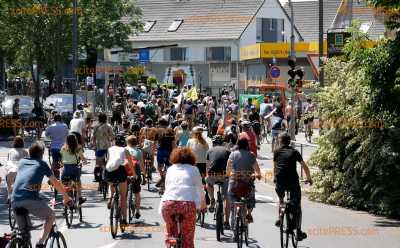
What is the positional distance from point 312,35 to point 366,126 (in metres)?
65.9

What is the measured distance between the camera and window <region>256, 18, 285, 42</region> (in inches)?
3174

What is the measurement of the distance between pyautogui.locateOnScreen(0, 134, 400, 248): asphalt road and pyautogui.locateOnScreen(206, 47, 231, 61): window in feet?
188

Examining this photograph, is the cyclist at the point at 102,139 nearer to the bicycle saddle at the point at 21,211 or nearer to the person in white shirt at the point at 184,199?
the bicycle saddle at the point at 21,211

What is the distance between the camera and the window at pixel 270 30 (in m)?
80.6

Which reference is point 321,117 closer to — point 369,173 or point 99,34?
point 369,173

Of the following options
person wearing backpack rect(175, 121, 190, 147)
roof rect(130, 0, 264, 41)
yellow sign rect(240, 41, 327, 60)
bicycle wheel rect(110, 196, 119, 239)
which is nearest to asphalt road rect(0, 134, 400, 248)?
bicycle wheel rect(110, 196, 119, 239)

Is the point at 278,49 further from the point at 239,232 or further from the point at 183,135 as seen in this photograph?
the point at 239,232

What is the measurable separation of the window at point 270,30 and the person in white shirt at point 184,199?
227 ft

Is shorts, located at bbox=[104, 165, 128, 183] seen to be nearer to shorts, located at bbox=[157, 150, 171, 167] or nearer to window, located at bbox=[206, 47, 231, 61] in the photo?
shorts, located at bbox=[157, 150, 171, 167]

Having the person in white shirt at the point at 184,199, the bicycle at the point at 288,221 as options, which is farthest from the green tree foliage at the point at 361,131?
the person in white shirt at the point at 184,199

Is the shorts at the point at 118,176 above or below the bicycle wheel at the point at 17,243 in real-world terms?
above

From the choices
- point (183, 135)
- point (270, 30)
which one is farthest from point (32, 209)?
point (270, 30)

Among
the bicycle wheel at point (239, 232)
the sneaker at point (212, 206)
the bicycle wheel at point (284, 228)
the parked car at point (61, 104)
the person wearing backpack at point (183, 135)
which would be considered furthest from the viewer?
the parked car at point (61, 104)

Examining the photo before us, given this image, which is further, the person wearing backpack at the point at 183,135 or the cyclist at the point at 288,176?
the person wearing backpack at the point at 183,135
